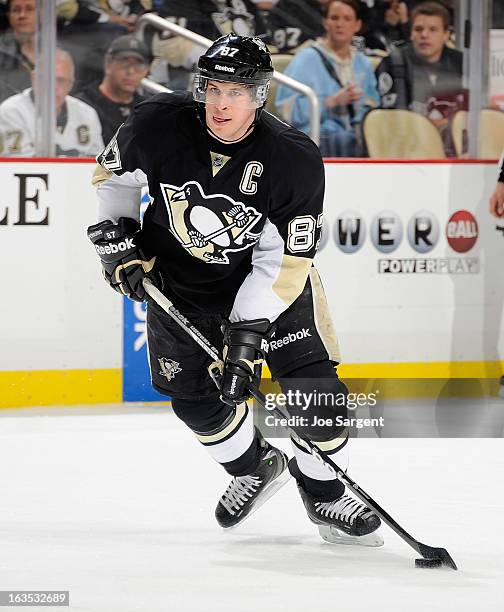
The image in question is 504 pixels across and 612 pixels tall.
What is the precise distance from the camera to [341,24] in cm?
514

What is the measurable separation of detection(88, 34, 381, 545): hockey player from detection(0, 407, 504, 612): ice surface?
175 mm

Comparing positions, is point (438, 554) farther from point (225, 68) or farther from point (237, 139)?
point (225, 68)

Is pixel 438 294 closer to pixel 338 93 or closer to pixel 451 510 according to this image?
pixel 338 93

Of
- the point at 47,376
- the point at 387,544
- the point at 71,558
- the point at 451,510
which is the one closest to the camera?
the point at 71,558

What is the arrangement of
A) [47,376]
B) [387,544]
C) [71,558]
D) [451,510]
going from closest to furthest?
[71,558] → [387,544] → [451,510] → [47,376]

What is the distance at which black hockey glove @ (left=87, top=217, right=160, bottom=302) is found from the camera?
9.47 feet

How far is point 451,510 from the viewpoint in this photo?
10.6 feet

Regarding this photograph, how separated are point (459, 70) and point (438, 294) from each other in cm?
93

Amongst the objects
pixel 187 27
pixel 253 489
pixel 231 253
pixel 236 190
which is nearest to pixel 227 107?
pixel 236 190

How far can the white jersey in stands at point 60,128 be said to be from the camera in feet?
15.2

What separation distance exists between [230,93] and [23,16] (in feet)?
7.25

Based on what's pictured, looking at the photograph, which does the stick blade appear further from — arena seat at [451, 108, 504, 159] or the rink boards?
arena seat at [451, 108, 504, 159]

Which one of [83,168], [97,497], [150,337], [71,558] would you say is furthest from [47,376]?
[71,558]

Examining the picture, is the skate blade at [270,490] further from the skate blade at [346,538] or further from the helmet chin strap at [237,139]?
the helmet chin strap at [237,139]
